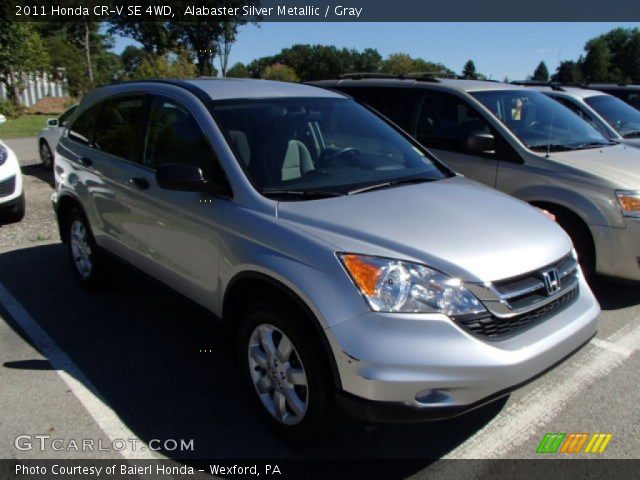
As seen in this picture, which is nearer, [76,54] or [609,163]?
[609,163]

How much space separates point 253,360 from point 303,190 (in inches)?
38.0

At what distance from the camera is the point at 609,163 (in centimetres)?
488

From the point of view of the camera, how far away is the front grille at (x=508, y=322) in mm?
2420

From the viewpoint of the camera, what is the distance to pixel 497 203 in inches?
126

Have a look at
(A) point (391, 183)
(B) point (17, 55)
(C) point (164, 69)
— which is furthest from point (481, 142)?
(B) point (17, 55)

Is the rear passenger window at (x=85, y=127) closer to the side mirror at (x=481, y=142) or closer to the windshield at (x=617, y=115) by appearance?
the side mirror at (x=481, y=142)

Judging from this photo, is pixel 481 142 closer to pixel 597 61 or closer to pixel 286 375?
pixel 286 375

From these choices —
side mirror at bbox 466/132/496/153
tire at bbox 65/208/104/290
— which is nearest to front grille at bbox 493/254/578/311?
side mirror at bbox 466/132/496/153

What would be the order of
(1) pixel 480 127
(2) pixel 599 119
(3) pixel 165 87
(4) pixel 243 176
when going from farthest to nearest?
(2) pixel 599 119
(1) pixel 480 127
(3) pixel 165 87
(4) pixel 243 176

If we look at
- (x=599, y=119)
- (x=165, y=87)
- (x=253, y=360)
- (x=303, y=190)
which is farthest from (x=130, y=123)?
(x=599, y=119)

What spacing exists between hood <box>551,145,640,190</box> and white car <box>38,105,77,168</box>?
8.74 meters

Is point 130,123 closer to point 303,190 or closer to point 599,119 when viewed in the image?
point 303,190

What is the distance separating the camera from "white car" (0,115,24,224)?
692cm

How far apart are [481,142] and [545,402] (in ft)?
8.86
